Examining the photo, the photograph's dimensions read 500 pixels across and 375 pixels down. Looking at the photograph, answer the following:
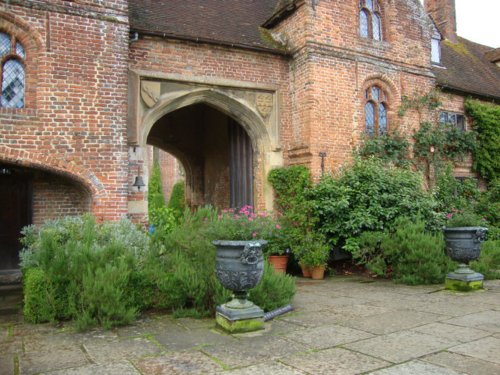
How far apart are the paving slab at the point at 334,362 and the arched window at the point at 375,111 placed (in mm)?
8192

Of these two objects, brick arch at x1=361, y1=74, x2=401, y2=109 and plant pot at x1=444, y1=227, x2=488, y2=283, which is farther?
brick arch at x1=361, y1=74, x2=401, y2=109

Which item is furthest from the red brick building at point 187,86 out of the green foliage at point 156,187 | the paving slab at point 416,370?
the green foliage at point 156,187

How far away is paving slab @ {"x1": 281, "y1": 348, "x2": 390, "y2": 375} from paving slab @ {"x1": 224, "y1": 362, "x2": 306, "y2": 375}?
0.09 metres

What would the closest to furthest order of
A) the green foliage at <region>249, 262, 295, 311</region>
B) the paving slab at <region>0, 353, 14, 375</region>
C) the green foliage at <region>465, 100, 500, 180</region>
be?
the paving slab at <region>0, 353, 14, 375</region> < the green foliage at <region>249, 262, 295, 311</region> < the green foliage at <region>465, 100, 500, 180</region>

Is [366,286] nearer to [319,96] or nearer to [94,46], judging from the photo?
[319,96]

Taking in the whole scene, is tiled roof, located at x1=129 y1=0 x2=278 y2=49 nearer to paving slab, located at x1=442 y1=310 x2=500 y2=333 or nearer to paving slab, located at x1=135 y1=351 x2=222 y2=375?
paving slab, located at x1=135 y1=351 x2=222 y2=375

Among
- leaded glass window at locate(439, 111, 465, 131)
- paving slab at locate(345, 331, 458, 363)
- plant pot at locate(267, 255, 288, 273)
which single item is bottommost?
paving slab at locate(345, 331, 458, 363)

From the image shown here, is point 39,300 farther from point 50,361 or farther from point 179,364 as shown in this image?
point 179,364

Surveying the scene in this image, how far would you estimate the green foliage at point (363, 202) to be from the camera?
30.5 feet

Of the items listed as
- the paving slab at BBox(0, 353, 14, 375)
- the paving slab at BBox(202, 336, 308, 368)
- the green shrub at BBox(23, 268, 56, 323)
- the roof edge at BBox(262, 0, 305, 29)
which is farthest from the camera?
the roof edge at BBox(262, 0, 305, 29)

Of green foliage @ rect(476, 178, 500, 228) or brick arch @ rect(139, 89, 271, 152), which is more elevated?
brick arch @ rect(139, 89, 271, 152)

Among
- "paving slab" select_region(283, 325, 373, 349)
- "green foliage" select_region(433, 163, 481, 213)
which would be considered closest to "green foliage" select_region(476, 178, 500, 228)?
"green foliage" select_region(433, 163, 481, 213)

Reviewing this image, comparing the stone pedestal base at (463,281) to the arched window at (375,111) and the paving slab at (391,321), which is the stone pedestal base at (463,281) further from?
the arched window at (375,111)

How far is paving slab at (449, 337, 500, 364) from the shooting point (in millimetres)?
3923
